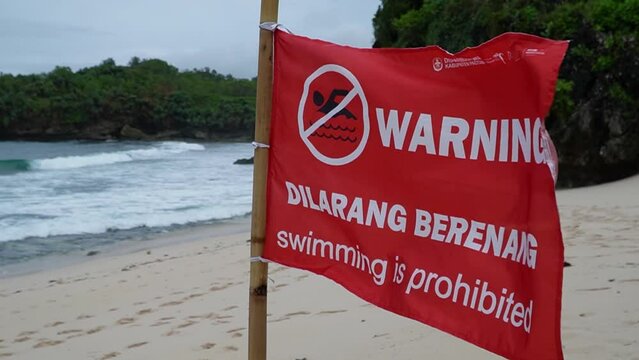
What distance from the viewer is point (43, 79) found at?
74562mm

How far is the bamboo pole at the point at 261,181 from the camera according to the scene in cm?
264

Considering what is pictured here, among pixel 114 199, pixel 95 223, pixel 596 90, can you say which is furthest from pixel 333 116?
pixel 114 199

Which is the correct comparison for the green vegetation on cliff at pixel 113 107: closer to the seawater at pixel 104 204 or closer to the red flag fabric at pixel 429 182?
the seawater at pixel 104 204

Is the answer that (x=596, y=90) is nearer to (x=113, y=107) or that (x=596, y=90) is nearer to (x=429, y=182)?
(x=429, y=182)

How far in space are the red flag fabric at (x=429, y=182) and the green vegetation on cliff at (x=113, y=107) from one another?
231 ft

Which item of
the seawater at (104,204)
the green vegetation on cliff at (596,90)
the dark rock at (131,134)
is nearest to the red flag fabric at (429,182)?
the seawater at (104,204)

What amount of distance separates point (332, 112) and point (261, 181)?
1.51 ft

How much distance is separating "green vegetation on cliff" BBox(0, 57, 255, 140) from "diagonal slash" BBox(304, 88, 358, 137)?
70.4 m

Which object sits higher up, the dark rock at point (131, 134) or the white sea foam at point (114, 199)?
the white sea foam at point (114, 199)

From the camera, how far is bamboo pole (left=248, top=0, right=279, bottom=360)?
2.64m

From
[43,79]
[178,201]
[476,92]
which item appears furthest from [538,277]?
[43,79]

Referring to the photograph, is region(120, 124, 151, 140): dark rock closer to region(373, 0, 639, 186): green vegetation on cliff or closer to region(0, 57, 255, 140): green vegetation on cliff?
region(0, 57, 255, 140): green vegetation on cliff

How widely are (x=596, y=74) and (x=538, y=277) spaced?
487 inches

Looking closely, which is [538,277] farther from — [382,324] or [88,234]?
[88,234]
